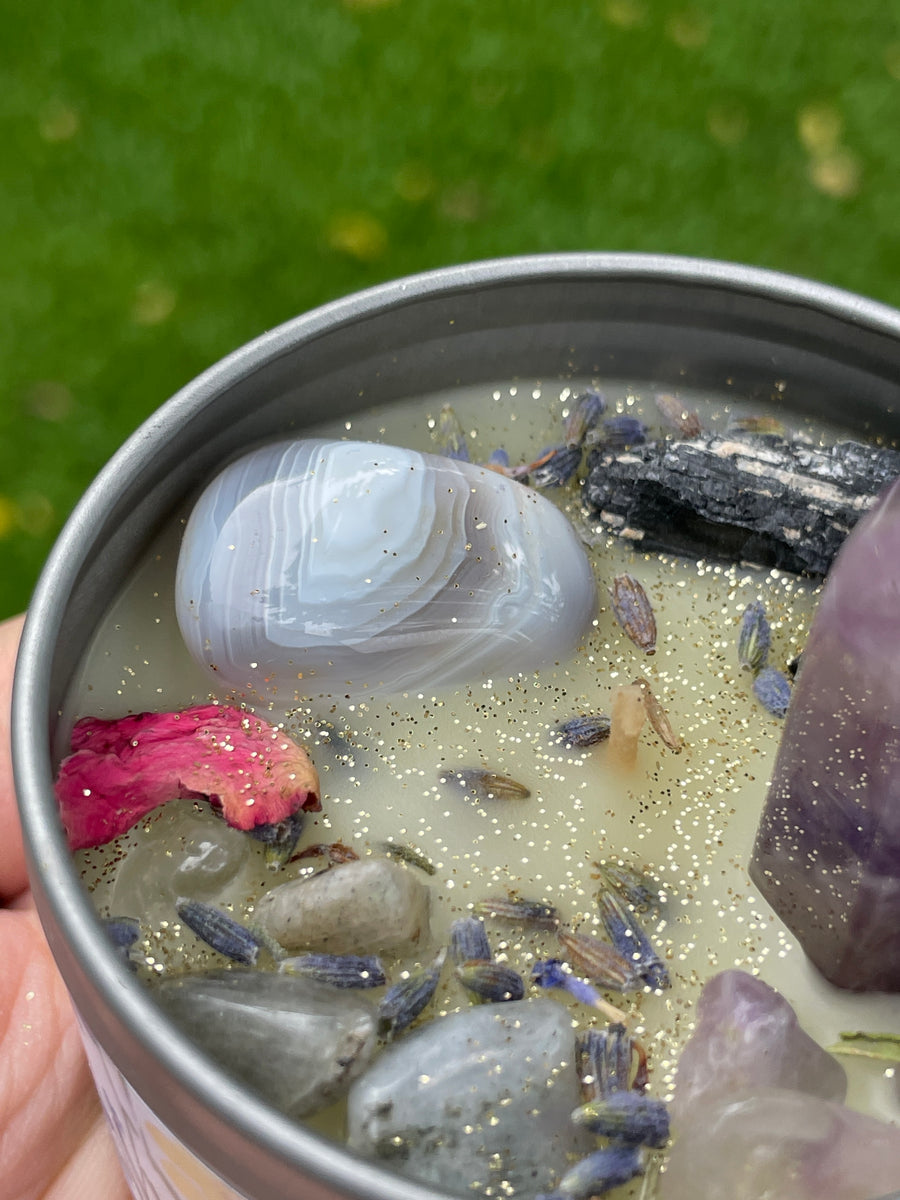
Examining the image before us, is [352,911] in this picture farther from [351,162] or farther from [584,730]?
[351,162]

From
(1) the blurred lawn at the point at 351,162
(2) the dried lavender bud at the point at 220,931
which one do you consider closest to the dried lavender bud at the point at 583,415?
(2) the dried lavender bud at the point at 220,931

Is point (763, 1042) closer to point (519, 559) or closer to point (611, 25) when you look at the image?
point (519, 559)

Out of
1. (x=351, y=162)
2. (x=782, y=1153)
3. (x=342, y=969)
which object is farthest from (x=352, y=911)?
(x=351, y=162)

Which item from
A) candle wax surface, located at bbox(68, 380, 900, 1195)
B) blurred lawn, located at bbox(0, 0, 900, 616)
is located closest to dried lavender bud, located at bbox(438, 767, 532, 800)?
candle wax surface, located at bbox(68, 380, 900, 1195)

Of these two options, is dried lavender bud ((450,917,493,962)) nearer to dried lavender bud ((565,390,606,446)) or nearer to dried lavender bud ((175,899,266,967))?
dried lavender bud ((175,899,266,967))

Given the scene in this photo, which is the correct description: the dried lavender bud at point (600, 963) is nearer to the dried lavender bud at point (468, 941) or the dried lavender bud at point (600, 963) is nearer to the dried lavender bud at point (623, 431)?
the dried lavender bud at point (468, 941)

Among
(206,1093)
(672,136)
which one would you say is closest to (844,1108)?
(206,1093)
